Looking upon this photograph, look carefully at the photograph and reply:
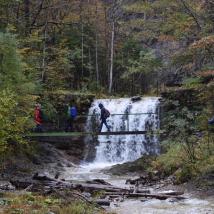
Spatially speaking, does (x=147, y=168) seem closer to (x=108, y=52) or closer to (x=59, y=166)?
(x=59, y=166)

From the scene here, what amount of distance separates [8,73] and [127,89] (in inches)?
945

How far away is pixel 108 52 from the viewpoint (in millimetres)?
40031

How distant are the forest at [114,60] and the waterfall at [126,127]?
2.78ft

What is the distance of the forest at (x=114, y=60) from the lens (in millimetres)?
18594

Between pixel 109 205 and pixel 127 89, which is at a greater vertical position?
pixel 127 89

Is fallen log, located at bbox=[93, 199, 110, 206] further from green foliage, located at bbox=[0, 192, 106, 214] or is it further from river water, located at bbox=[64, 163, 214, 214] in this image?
green foliage, located at bbox=[0, 192, 106, 214]

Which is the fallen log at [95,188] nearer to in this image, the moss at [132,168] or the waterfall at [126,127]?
the moss at [132,168]

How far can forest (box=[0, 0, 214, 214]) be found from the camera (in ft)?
61.0

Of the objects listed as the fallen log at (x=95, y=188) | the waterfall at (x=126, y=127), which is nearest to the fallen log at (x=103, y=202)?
the fallen log at (x=95, y=188)

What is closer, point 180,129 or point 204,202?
point 204,202

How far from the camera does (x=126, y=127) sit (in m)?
27.0

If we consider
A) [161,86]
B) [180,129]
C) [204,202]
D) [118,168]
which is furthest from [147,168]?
[161,86]

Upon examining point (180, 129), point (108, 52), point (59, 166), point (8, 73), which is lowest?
point (59, 166)

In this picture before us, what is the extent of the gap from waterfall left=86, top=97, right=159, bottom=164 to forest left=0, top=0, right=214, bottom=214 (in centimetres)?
85
